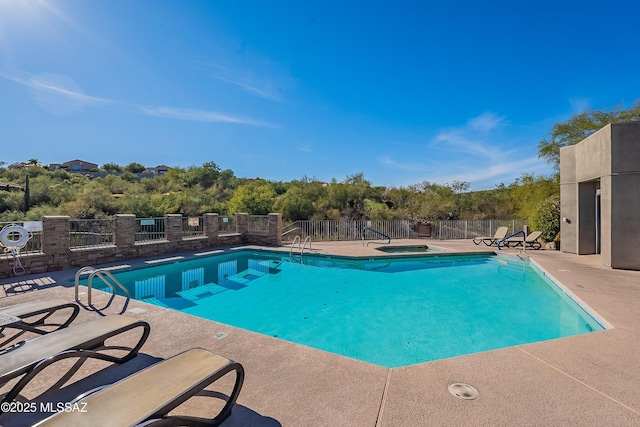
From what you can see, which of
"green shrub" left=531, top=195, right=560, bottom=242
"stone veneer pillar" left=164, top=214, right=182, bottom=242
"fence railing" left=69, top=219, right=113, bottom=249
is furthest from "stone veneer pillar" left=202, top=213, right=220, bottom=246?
"green shrub" left=531, top=195, right=560, bottom=242

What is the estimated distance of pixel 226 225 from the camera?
518 inches

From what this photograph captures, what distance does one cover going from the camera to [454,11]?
423 inches

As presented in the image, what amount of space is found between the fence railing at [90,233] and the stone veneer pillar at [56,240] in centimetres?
51

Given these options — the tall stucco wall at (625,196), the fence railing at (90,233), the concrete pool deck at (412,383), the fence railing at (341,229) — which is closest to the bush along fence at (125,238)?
the fence railing at (90,233)

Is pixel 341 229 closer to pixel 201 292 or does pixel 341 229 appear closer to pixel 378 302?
pixel 378 302

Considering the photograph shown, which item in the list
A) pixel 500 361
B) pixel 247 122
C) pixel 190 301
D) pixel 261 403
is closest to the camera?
pixel 261 403

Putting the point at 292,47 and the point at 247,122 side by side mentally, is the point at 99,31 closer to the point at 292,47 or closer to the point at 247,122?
the point at 292,47

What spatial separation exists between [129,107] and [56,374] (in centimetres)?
1585

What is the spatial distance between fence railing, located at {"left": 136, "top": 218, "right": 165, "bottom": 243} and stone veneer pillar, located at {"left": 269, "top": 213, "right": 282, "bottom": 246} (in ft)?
13.9

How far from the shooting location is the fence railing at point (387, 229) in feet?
50.2

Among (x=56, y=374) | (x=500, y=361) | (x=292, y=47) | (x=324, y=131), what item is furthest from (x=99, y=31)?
(x=324, y=131)

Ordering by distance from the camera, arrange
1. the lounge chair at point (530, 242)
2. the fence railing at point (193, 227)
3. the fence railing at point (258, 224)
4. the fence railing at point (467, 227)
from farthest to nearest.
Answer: the fence railing at point (467, 227), the fence railing at point (258, 224), the lounge chair at point (530, 242), the fence railing at point (193, 227)

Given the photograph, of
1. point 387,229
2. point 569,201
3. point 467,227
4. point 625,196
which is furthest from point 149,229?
point 467,227

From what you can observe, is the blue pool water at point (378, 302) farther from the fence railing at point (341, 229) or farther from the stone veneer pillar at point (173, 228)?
the fence railing at point (341, 229)
